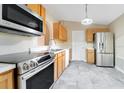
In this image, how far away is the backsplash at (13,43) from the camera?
81.6 inches

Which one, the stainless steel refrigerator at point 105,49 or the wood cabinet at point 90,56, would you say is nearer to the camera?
the stainless steel refrigerator at point 105,49

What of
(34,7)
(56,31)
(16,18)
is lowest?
(16,18)

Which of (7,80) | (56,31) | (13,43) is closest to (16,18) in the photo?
(13,43)

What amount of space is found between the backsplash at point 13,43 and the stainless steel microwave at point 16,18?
0.26 metres

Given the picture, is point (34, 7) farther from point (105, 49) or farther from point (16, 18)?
point (105, 49)

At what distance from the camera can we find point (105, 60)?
5.87 metres

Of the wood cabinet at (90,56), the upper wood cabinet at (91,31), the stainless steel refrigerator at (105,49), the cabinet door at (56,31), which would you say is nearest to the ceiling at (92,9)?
the cabinet door at (56,31)

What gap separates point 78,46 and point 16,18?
20.6 ft

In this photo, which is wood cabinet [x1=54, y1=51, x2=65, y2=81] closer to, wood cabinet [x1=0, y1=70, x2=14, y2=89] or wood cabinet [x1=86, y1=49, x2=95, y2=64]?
wood cabinet [x1=0, y1=70, x2=14, y2=89]

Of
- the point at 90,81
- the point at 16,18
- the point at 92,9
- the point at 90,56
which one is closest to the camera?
the point at 16,18

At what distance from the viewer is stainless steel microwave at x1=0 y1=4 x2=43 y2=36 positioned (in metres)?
1.42

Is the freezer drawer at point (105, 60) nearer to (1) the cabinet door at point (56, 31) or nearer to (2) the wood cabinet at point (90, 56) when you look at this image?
(2) the wood cabinet at point (90, 56)

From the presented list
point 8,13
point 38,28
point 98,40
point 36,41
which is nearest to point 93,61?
point 98,40
